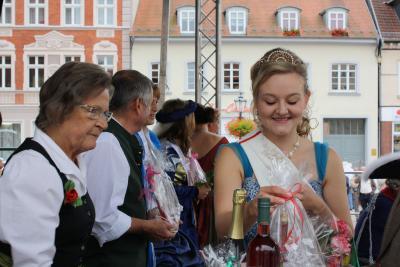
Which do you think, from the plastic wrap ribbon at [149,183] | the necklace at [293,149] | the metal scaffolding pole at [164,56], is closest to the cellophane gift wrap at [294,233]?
the necklace at [293,149]

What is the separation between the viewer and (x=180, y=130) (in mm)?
4719

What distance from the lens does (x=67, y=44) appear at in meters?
27.6

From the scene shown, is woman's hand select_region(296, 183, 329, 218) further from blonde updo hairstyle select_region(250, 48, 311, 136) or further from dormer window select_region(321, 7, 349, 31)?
dormer window select_region(321, 7, 349, 31)

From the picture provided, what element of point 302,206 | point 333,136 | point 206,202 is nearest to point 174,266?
point 206,202

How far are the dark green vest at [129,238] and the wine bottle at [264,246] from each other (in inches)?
51.3

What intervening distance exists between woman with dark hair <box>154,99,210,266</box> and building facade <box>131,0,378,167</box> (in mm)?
21677

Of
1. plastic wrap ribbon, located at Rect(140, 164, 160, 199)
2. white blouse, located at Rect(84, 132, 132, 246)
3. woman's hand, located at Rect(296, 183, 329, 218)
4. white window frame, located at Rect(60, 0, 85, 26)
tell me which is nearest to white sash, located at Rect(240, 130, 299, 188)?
woman's hand, located at Rect(296, 183, 329, 218)

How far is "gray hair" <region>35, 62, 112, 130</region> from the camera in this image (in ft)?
6.69

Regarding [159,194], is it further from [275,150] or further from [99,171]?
[275,150]

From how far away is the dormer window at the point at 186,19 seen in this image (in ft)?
90.0

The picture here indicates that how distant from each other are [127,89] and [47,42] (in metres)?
25.5

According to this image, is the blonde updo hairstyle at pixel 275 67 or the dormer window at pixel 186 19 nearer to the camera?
the blonde updo hairstyle at pixel 275 67

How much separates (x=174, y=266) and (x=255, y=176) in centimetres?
174

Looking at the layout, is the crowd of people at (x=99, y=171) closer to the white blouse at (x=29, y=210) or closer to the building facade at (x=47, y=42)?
the white blouse at (x=29, y=210)
